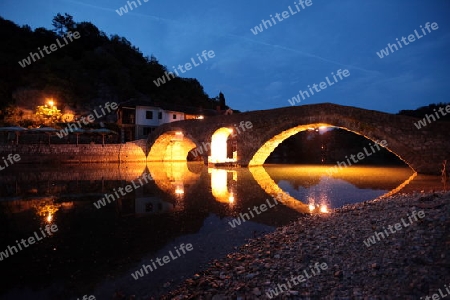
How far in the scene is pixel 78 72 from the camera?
5009 cm

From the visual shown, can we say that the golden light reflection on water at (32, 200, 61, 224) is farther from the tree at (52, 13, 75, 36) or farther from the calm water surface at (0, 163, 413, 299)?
the tree at (52, 13, 75, 36)

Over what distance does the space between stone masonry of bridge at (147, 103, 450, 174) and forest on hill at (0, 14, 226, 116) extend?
24213mm

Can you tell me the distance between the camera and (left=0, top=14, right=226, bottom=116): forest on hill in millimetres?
42000

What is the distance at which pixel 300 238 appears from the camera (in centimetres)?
478

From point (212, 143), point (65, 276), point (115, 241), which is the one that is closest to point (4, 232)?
point (115, 241)

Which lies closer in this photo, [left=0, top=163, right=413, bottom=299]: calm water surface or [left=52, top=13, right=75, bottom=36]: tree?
[left=0, top=163, right=413, bottom=299]: calm water surface

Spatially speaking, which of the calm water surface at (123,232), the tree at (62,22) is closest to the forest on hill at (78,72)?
the tree at (62,22)

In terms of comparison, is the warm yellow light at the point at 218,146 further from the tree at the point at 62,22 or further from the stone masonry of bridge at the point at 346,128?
the tree at the point at 62,22

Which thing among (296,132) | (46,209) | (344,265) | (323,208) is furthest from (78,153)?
(344,265)

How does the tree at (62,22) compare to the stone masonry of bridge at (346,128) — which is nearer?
the stone masonry of bridge at (346,128)

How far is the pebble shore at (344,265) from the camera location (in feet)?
9.14

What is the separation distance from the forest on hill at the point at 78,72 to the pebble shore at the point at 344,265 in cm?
4075

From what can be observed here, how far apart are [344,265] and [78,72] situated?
2267 inches

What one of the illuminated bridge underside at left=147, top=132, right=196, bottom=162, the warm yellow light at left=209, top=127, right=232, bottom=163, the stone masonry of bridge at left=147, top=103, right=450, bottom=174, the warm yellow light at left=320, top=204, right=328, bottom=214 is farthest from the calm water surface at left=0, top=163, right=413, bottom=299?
the illuminated bridge underside at left=147, top=132, right=196, bottom=162
